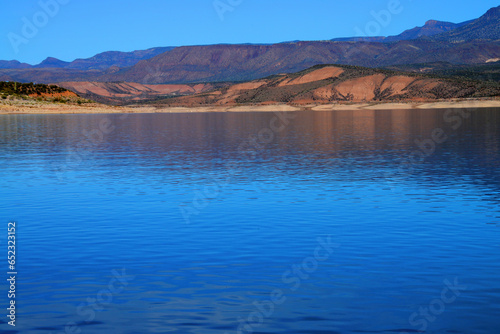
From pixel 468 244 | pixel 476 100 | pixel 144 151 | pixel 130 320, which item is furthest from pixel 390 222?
pixel 476 100

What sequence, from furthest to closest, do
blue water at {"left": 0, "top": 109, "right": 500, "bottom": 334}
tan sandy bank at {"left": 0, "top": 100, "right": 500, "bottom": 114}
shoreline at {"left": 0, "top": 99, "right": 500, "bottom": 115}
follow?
tan sandy bank at {"left": 0, "top": 100, "right": 500, "bottom": 114}, shoreline at {"left": 0, "top": 99, "right": 500, "bottom": 115}, blue water at {"left": 0, "top": 109, "right": 500, "bottom": 334}

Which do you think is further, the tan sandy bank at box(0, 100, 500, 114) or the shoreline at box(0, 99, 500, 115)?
the tan sandy bank at box(0, 100, 500, 114)

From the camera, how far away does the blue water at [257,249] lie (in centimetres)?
1293

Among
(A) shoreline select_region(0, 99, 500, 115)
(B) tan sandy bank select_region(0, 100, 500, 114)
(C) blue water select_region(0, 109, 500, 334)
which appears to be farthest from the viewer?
(B) tan sandy bank select_region(0, 100, 500, 114)

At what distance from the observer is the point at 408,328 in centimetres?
1223

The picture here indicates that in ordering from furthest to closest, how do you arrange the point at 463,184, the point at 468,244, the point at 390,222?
the point at 463,184, the point at 390,222, the point at 468,244

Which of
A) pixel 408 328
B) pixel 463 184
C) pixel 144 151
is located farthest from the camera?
pixel 144 151

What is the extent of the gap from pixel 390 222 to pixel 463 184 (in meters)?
10.3

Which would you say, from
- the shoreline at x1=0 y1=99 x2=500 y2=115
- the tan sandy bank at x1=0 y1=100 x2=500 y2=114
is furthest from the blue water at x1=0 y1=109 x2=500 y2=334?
the tan sandy bank at x1=0 y1=100 x2=500 y2=114

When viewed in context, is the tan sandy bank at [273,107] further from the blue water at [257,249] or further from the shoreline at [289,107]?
the blue water at [257,249]

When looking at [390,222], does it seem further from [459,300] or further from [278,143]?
[278,143]

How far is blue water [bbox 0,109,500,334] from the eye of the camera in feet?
42.4

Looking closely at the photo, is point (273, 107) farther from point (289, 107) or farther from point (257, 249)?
point (257, 249)

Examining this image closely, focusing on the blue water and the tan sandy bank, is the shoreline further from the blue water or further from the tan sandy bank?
the blue water
